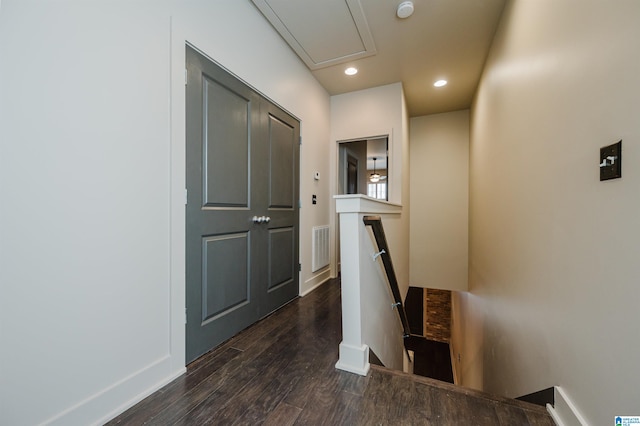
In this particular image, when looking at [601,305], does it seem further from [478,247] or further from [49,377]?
[478,247]

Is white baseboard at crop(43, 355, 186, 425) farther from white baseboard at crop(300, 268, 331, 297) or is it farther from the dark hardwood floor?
white baseboard at crop(300, 268, 331, 297)

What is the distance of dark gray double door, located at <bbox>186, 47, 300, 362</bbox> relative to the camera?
1602 mm

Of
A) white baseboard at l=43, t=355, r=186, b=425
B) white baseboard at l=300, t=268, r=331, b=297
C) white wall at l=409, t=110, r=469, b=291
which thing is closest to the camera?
white baseboard at l=43, t=355, r=186, b=425

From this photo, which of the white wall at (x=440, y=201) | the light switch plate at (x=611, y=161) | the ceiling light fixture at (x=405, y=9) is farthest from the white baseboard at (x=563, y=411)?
the white wall at (x=440, y=201)

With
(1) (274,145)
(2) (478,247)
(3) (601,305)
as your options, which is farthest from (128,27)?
(2) (478,247)

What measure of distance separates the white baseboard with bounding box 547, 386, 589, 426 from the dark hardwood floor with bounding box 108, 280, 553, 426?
43 millimetres

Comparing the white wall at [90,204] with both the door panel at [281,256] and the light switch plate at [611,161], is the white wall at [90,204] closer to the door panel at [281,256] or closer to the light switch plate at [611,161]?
the door panel at [281,256]

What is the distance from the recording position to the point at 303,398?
130 cm

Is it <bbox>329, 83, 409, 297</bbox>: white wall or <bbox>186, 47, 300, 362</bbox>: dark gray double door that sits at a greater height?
<bbox>329, 83, 409, 297</bbox>: white wall

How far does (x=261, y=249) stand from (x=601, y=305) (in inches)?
79.2

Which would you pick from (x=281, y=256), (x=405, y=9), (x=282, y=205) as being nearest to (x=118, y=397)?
(x=281, y=256)

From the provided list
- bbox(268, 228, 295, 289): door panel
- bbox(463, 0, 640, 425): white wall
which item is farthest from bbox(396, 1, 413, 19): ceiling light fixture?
bbox(268, 228, 295, 289): door panel

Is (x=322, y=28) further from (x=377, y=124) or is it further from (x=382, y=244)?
(x=382, y=244)

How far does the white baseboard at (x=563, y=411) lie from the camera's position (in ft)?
3.33
